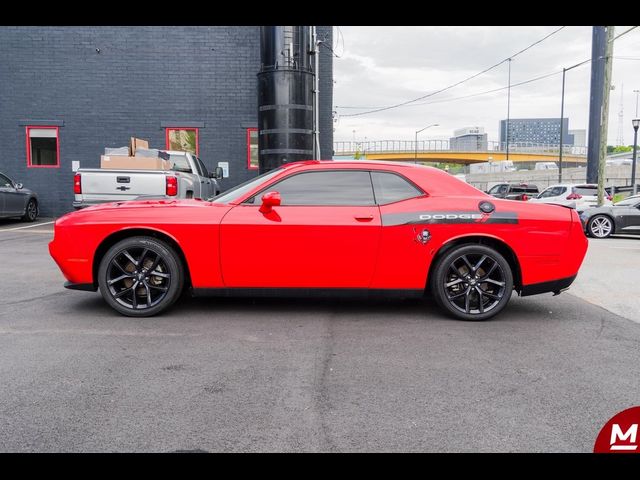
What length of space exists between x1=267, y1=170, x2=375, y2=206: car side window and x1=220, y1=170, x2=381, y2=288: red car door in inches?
3.2

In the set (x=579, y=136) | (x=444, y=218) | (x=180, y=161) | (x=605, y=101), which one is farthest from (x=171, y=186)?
(x=579, y=136)

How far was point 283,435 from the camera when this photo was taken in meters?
2.85

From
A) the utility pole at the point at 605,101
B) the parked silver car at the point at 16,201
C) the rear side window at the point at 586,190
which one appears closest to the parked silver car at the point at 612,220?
the utility pole at the point at 605,101

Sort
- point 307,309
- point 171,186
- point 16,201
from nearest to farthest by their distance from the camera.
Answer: point 307,309 < point 171,186 < point 16,201

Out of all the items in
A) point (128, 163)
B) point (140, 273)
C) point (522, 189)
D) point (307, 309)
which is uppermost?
point (128, 163)

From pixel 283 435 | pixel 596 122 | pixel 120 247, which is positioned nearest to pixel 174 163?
pixel 120 247

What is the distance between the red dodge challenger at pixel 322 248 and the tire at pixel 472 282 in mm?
10

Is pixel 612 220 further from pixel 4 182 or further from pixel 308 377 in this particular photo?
pixel 4 182

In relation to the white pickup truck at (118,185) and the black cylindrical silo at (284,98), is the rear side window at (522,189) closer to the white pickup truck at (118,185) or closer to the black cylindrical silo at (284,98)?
the black cylindrical silo at (284,98)

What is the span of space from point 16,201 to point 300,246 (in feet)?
40.6

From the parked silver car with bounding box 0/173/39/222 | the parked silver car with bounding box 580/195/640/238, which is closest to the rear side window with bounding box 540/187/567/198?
the parked silver car with bounding box 580/195/640/238

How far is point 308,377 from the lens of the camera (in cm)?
370
